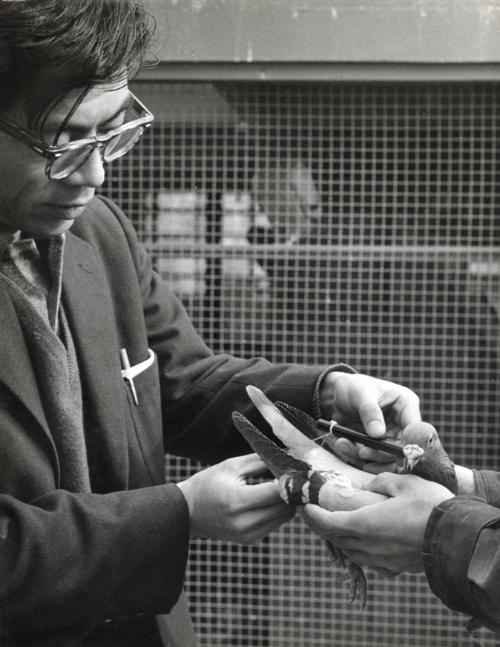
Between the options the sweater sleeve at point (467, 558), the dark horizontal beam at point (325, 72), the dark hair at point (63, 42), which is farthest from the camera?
the dark horizontal beam at point (325, 72)

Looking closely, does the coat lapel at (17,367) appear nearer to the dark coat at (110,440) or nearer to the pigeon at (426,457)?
the dark coat at (110,440)

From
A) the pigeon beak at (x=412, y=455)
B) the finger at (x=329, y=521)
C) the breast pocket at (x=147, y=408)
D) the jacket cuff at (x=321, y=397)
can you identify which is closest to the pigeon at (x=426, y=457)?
the pigeon beak at (x=412, y=455)

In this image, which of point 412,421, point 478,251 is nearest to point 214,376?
point 412,421

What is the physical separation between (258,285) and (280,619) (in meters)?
0.87

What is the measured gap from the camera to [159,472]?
155cm

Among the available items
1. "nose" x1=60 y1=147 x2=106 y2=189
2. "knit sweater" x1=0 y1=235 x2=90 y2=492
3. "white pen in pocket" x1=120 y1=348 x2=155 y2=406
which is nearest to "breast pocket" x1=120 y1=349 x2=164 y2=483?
"white pen in pocket" x1=120 y1=348 x2=155 y2=406

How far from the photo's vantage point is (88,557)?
3.95 ft

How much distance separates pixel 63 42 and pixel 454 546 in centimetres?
83

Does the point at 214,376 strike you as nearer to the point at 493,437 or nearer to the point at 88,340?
the point at 88,340

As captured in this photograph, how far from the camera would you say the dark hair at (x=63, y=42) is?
119 cm

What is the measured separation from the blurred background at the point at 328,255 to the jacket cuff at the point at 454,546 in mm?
1171

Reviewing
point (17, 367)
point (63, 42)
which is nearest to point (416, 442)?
point (17, 367)

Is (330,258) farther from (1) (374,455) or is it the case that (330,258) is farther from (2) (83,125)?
(2) (83,125)

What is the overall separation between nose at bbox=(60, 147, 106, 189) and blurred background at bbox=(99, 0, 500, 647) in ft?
3.06
